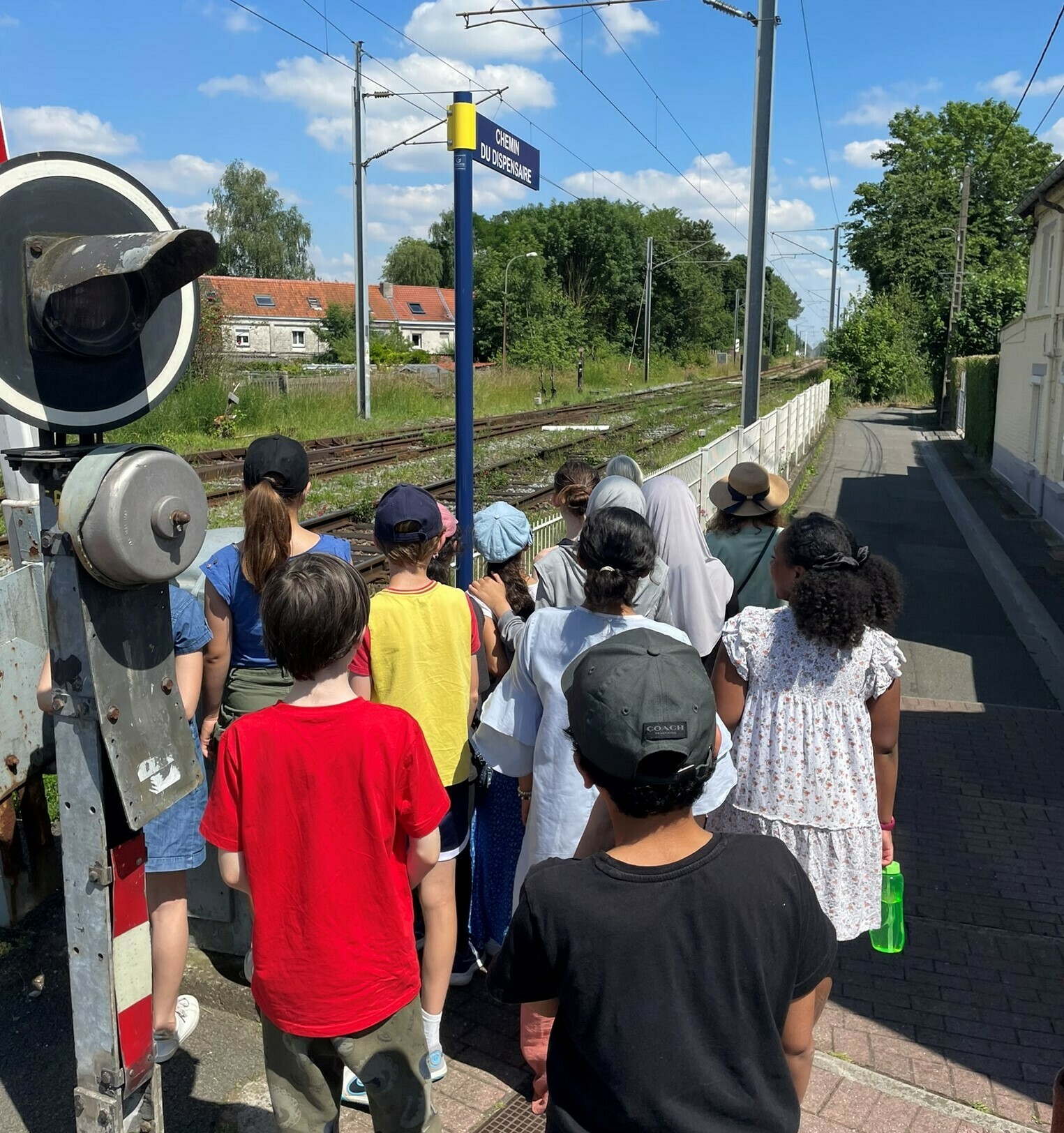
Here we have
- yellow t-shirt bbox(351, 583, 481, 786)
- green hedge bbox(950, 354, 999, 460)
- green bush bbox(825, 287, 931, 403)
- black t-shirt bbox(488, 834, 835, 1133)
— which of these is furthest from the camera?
green bush bbox(825, 287, 931, 403)

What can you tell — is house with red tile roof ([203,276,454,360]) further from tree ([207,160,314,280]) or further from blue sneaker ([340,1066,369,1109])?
blue sneaker ([340,1066,369,1109])

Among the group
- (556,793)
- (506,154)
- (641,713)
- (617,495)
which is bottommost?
(556,793)

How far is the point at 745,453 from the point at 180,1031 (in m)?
10.8

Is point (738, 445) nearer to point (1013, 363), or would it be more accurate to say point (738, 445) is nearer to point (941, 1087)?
point (941, 1087)

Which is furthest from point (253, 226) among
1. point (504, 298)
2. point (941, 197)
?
point (941, 197)

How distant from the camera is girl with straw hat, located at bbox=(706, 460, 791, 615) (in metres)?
4.41

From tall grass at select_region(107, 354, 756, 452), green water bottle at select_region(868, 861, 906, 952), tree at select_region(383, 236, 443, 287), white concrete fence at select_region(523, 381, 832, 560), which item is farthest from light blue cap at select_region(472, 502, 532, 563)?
tree at select_region(383, 236, 443, 287)

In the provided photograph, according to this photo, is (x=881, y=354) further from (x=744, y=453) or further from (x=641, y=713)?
(x=641, y=713)

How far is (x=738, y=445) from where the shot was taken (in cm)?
1245

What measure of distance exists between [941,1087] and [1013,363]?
2076 centimetres

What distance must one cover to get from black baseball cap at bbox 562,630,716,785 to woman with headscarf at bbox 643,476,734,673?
2230 mm

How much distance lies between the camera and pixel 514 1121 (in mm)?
3043

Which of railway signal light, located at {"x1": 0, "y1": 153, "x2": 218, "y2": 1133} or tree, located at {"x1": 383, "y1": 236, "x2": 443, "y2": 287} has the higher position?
tree, located at {"x1": 383, "y1": 236, "x2": 443, "y2": 287}

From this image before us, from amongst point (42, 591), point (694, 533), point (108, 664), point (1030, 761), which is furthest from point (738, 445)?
point (108, 664)
